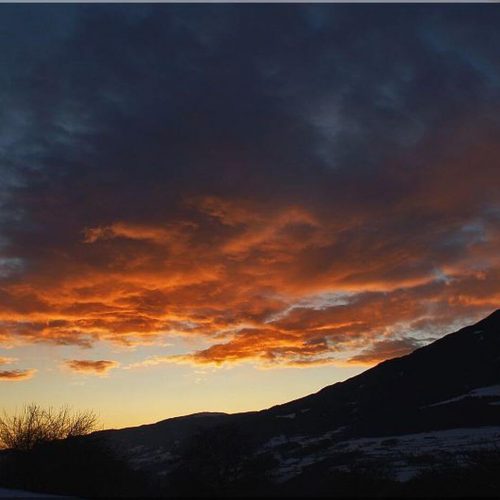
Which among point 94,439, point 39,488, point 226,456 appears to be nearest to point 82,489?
point 39,488

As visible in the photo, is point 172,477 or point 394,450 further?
point 394,450

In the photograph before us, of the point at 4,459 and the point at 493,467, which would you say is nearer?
the point at 493,467

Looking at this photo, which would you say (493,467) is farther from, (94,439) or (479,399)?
(479,399)

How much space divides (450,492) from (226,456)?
57.4m

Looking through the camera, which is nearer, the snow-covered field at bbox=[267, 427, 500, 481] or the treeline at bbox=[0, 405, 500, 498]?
the treeline at bbox=[0, 405, 500, 498]

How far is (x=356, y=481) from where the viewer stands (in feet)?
168

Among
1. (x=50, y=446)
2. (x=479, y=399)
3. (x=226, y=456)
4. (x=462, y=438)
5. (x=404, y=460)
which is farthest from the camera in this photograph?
(x=479, y=399)

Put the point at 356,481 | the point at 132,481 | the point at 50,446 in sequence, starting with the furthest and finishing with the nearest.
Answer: the point at 132,481 → the point at 50,446 → the point at 356,481

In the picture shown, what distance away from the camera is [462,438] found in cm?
12875

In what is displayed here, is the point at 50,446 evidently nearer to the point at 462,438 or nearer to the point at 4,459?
the point at 4,459

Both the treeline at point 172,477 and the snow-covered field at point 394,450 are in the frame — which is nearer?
the treeline at point 172,477

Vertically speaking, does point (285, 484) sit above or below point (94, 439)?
below

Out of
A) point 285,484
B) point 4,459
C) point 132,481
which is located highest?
point 4,459

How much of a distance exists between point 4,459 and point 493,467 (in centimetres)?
6627
